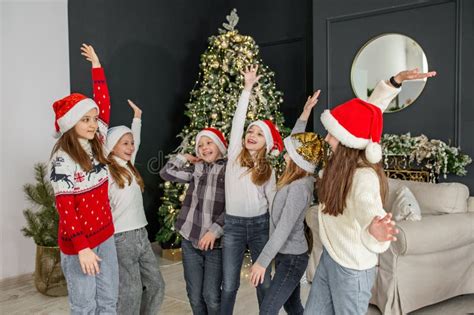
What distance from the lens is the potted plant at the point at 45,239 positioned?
3.48 meters

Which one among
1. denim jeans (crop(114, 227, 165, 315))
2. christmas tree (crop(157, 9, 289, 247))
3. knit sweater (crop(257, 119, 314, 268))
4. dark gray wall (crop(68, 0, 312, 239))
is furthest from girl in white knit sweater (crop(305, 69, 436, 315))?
dark gray wall (crop(68, 0, 312, 239))

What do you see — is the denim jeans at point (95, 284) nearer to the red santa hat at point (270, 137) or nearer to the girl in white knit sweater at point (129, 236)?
the girl in white knit sweater at point (129, 236)

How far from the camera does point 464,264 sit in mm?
3262

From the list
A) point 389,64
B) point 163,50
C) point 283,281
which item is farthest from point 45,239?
point 389,64

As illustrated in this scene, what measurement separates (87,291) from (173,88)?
3.76 metres

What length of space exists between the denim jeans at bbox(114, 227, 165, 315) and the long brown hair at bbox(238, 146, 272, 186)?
2.18ft

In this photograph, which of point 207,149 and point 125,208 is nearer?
point 125,208

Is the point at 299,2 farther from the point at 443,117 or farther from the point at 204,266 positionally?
the point at 204,266

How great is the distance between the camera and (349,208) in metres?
1.62

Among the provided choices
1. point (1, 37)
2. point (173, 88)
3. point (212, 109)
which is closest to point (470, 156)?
point (212, 109)

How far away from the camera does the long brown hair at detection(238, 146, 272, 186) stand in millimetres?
2226

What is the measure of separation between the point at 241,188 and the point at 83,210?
759 mm

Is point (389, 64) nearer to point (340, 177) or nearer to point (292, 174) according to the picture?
point (292, 174)

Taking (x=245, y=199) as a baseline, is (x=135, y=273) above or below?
below
